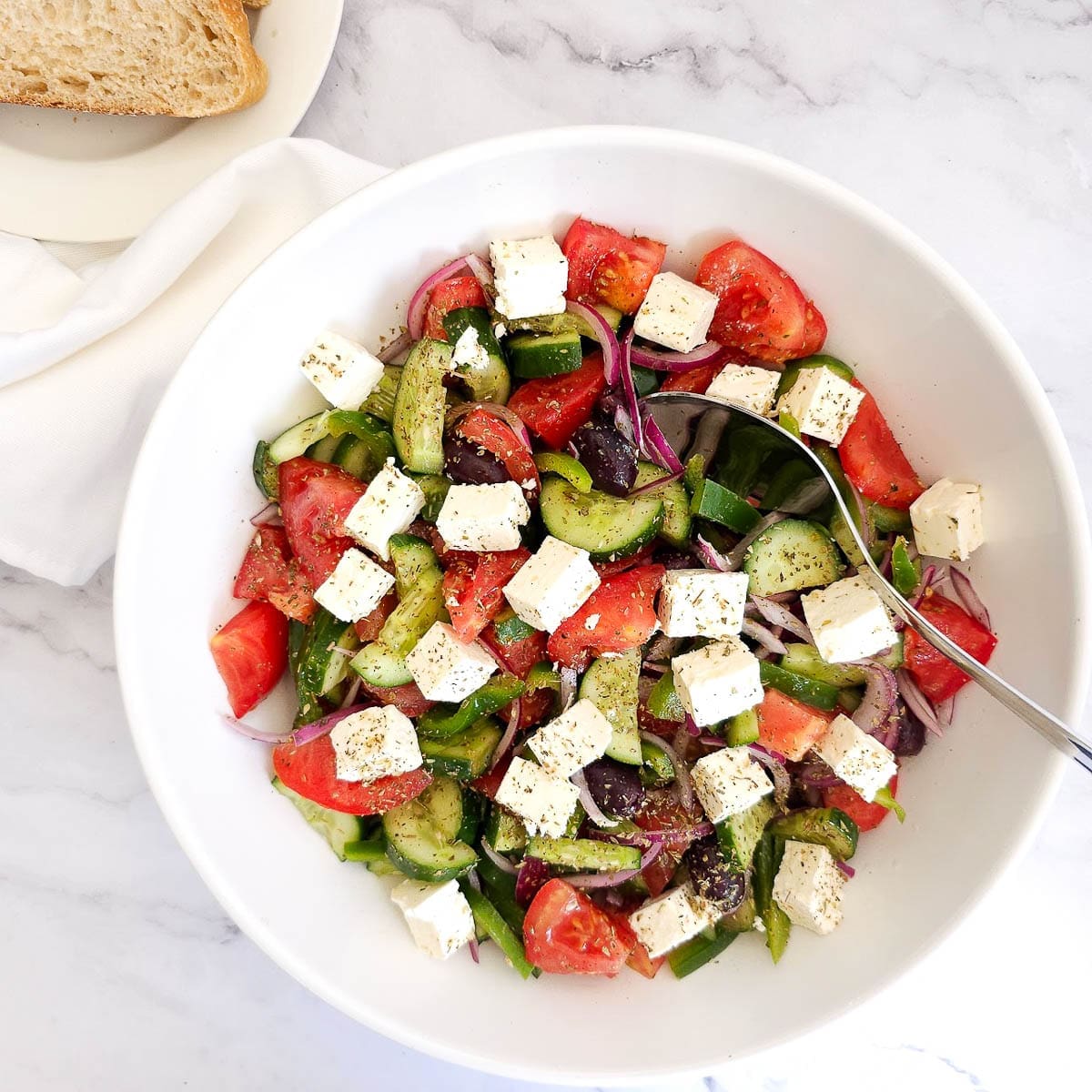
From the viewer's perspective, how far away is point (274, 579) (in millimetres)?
1990

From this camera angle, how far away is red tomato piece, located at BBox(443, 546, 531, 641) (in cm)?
186

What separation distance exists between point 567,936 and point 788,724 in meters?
0.61

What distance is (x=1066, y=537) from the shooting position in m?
1.70

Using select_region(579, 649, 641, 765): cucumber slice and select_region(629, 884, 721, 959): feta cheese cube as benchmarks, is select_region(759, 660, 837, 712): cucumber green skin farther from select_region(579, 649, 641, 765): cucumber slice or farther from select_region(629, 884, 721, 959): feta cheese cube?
select_region(629, 884, 721, 959): feta cheese cube

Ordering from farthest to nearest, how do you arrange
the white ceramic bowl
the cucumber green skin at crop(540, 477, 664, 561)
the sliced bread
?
1. the sliced bread
2. the cucumber green skin at crop(540, 477, 664, 561)
3. the white ceramic bowl

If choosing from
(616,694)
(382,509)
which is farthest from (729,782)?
(382,509)

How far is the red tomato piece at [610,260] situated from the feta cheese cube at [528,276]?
54 mm

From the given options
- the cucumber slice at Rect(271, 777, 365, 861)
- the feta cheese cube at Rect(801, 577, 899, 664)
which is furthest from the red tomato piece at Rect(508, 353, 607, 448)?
the cucumber slice at Rect(271, 777, 365, 861)

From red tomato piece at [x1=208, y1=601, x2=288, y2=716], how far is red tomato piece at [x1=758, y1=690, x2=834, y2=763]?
1008 millimetres

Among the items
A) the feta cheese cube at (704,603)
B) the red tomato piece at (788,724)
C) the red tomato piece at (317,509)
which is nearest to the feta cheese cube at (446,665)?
the red tomato piece at (317,509)

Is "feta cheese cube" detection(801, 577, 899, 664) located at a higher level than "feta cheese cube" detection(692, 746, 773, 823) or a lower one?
higher

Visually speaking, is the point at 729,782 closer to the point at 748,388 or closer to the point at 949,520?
the point at 949,520

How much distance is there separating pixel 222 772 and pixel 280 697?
22 cm

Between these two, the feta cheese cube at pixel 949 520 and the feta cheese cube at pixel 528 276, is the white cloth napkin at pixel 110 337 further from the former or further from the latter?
the feta cheese cube at pixel 949 520
